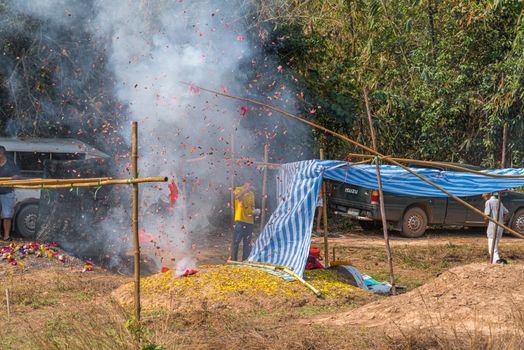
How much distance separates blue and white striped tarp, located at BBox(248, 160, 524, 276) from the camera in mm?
10156

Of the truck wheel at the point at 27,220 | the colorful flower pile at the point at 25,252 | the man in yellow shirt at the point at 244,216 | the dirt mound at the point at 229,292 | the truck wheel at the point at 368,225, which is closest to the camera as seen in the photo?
the dirt mound at the point at 229,292

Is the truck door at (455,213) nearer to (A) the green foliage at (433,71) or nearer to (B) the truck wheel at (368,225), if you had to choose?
(B) the truck wheel at (368,225)

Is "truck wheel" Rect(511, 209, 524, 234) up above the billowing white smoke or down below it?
below

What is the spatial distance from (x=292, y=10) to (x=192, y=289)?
9762 mm

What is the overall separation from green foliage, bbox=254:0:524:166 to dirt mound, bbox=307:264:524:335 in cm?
964

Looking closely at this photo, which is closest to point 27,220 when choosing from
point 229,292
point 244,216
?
point 244,216

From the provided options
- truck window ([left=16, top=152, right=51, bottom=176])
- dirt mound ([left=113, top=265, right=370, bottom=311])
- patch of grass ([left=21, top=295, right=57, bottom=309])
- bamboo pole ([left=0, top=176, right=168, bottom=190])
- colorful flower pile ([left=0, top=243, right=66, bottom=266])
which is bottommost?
patch of grass ([left=21, top=295, right=57, bottom=309])

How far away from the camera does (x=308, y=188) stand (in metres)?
10.2

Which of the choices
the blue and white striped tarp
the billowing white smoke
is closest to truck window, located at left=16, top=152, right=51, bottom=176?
the billowing white smoke

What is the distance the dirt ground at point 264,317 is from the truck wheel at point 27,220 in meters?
2.27

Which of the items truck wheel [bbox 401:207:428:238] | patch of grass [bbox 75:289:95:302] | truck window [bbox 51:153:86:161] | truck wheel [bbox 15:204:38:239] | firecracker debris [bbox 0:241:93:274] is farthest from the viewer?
truck wheel [bbox 401:207:428:238]

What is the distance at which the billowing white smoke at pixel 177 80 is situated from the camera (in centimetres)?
1334

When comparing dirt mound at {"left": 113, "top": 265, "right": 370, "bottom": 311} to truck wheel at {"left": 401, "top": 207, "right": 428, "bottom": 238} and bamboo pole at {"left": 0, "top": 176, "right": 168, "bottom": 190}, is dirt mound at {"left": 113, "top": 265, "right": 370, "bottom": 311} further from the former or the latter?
truck wheel at {"left": 401, "top": 207, "right": 428, "bottom": 238}

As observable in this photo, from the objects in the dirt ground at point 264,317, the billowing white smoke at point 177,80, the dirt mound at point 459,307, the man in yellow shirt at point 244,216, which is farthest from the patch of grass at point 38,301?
the billowing white smoke at point 177,80
